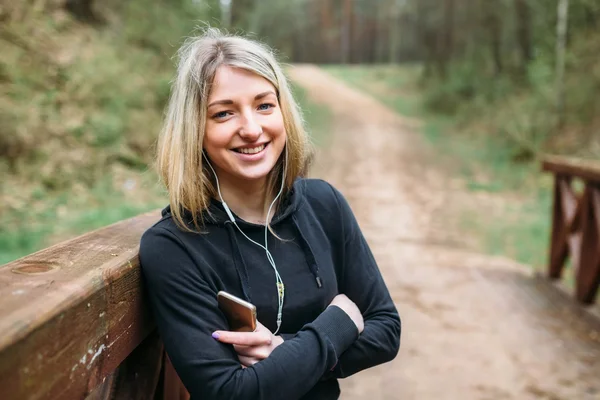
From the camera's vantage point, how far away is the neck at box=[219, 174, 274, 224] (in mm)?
1787

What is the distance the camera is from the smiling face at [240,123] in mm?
1666

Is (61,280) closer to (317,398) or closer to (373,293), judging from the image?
(317,398)

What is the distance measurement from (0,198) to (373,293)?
6.06m

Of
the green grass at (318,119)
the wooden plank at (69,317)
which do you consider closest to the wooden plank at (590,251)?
the wooden plank at (69,317)

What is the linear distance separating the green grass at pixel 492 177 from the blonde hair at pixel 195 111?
7.31 metres

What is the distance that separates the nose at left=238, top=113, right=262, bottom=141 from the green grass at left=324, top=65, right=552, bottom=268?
288 inches

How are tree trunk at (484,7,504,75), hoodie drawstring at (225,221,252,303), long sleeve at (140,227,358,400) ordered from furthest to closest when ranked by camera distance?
tree trunk at (484,7,504,75)
hoodie drawstring at (225,221,252,303)
long sleeve at (140,227,358,400)

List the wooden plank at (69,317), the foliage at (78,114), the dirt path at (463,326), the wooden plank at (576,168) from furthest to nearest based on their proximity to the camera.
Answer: the foliage at (78,114), the wooden plank at (576,168), the dirt path at (463,326), the wooden plank at (69,317)

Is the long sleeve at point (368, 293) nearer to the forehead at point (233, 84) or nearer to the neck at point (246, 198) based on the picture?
the neck at point (246, 198)

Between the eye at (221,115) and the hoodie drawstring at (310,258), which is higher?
the eye at (221,115)

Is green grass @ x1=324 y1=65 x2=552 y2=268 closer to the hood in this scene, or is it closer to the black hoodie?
the black hoodie

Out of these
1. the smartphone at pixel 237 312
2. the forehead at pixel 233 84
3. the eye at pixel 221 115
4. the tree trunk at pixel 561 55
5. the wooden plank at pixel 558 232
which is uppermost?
the tree trunk at pixel 561 55

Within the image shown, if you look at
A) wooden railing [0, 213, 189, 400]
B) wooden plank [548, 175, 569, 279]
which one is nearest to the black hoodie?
wooden railing [0, 213, 189, 400]

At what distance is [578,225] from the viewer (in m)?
5.95
